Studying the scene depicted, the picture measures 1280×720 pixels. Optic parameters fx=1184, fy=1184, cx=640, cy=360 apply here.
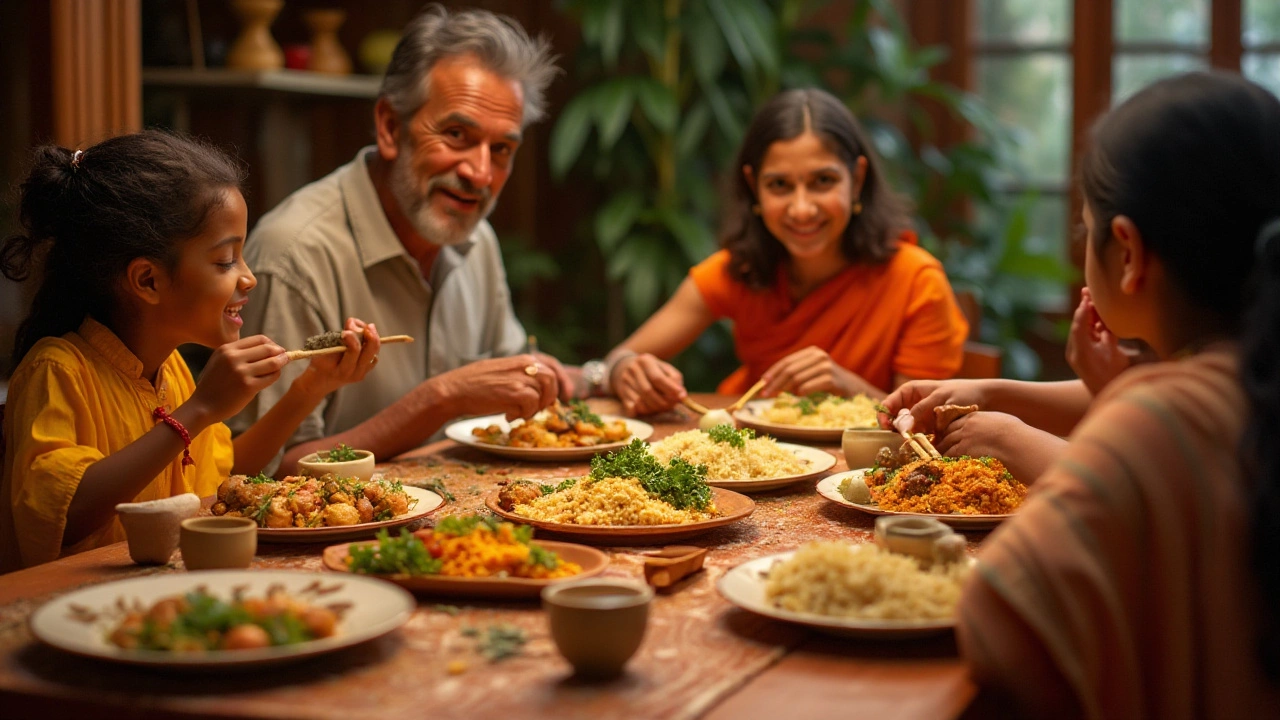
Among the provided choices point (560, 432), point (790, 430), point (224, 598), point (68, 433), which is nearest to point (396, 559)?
point (224, 598)

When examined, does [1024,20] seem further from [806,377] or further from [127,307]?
[127,307]

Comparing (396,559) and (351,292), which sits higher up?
(351,292)

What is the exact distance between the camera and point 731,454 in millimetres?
2199

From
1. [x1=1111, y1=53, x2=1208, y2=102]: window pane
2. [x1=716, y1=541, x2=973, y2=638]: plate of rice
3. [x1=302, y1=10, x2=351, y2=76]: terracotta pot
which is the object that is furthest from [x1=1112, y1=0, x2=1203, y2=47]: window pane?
[x1=716, y1=541, x2=973, y2=638]: plate of rice

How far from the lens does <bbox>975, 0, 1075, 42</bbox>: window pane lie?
18.5ft

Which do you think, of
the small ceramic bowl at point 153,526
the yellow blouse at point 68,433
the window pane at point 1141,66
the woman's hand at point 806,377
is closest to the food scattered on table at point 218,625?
the small ceramic bowl at point 153,526

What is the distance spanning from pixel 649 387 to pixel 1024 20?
12.1ft

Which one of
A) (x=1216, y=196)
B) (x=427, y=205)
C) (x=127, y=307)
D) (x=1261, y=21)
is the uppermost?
(x=1261, y=21)

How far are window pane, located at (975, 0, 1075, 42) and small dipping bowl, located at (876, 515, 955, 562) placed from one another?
4755mm

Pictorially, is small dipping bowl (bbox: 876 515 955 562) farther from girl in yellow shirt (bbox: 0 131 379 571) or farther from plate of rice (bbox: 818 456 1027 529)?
girl in yellow shirt (bbox: 0 131 379 571)

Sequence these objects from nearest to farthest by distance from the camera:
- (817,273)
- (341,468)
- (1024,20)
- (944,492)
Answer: (944,492) → (341,468) → (817,273) → (1024,20)

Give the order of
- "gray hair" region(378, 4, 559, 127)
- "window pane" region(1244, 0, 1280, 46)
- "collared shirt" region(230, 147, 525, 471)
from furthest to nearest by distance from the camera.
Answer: "window pane" region(1244, 0, 1280, 46) < "gray hair" region(378, 4, 559, 127) < "collared shirt" region(230, 147, 525, 471)

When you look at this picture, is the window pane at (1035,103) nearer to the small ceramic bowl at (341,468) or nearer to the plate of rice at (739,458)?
the plate of rice at (739,458)

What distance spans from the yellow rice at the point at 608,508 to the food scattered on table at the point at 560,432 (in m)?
0.64
